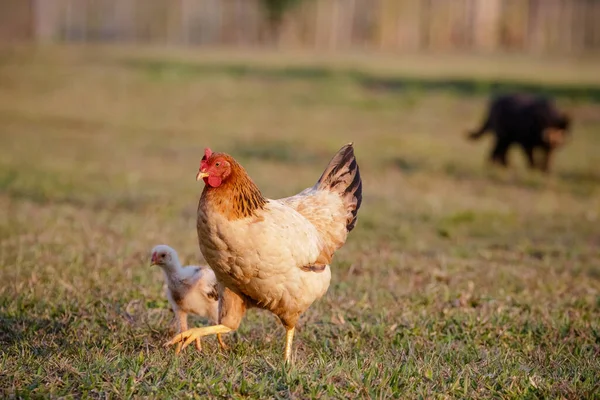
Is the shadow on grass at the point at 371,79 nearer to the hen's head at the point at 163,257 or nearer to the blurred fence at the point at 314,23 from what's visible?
the blurred fence at the point at 314,23

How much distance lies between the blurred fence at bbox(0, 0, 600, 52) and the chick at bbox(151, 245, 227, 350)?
39.9 meters

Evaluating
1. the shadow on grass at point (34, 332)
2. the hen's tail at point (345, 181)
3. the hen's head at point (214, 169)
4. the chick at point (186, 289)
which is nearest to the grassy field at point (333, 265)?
the shadow on grass at point (34, 332)

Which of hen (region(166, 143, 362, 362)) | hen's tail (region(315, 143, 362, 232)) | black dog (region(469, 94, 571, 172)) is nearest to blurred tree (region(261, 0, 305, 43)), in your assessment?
black dog (region(469, 94, 571, 172))

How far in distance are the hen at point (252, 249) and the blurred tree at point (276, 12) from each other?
4015 cm

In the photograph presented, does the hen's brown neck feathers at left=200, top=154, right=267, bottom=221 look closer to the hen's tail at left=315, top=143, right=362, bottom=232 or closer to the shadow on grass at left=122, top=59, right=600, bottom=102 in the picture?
the hen's tail at left=315, top=143, right=362, bottom=232

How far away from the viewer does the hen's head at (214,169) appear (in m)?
4.80

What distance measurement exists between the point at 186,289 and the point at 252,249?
1.02 m

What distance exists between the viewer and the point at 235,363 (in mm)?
4609

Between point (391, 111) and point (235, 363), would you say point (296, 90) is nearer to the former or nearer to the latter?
point (391, 111)

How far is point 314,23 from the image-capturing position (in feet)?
154

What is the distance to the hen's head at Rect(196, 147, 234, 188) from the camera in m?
4.80

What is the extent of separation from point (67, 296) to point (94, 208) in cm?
418

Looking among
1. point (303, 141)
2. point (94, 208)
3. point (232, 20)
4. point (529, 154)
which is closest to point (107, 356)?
point (94, 208)

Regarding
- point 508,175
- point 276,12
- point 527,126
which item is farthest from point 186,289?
point 276,12
